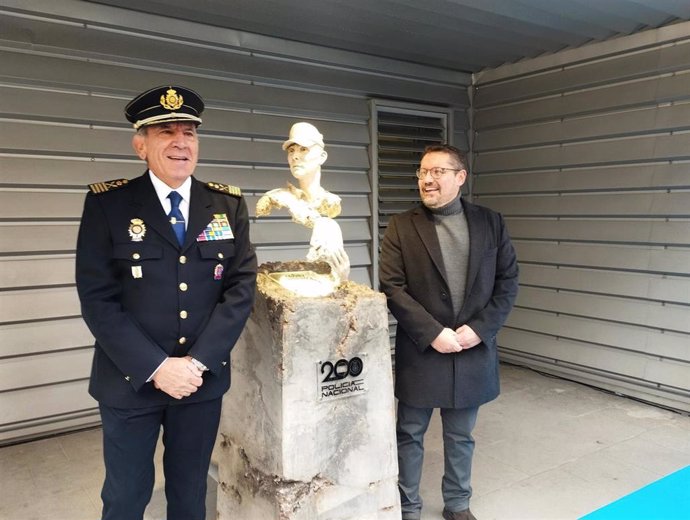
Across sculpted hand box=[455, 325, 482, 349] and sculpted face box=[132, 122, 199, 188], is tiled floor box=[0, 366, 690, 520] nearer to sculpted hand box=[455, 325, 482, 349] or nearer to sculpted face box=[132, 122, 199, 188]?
sculpted hand box=[455, 325, 482, 349]

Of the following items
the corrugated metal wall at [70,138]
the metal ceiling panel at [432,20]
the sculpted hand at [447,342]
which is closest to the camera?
the sculpted hand at [447,342]

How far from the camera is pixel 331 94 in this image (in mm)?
5125

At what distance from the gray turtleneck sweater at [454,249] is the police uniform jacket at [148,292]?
1.03m

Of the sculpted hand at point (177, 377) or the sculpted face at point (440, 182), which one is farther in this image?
the sculpted face at point (440, 182)

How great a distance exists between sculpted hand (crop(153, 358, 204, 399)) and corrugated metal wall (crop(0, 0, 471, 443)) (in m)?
2.39

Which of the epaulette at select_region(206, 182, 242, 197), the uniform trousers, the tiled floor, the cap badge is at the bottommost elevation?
the tiled floor

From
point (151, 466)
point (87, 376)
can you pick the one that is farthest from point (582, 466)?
point (87, 376)

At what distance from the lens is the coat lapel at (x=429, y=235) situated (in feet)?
8.72

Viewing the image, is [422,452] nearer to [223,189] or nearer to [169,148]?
[223,189]

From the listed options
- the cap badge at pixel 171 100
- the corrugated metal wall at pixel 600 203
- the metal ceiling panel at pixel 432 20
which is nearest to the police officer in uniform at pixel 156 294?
the cap badge at pixel 171 100

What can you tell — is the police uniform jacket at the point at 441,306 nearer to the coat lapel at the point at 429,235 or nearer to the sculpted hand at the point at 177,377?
the coat lapel at the point at 429,235

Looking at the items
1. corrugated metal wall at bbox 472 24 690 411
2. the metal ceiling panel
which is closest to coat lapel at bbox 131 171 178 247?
the metal ceiling panel

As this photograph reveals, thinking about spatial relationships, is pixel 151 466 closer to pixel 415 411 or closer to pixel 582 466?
pixel 415 411

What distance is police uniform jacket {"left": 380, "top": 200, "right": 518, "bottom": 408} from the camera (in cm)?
265
